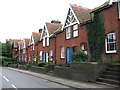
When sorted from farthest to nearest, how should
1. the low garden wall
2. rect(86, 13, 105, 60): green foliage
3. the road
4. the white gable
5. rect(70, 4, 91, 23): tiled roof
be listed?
the white gable
rect(70, 4, 91, 23): tiled roof
rect(86, 13, 105, 60): green foliage
the low garden wall
the road

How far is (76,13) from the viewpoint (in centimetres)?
1962

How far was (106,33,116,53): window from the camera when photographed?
1430 centimetres

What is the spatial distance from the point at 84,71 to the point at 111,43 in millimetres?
4566

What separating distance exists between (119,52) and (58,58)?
11689mm

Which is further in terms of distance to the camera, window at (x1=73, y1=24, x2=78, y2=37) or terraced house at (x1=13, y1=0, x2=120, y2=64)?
window at (x1=73, y1=24, x2=78, y2=37)

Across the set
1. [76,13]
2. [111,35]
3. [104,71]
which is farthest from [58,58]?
[104,71]

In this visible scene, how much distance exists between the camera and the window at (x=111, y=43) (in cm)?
1430

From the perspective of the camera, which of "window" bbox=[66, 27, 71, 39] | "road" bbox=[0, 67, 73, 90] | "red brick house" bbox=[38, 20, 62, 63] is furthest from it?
"red brick house" bbox=[38, 20, 62, 63]

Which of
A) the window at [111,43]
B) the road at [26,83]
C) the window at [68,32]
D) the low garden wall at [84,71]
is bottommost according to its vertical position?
the road at [26,83]

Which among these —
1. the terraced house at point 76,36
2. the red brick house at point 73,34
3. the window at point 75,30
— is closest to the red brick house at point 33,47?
the terraced house at point 76,36

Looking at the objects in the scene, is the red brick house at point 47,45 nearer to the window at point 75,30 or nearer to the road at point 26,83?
the window at point 75,30

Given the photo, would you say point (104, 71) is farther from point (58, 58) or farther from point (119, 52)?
point (58, 58)

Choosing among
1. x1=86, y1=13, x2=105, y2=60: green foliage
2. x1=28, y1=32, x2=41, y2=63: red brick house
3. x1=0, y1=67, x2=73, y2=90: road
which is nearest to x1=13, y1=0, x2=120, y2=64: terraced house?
x1=86, y1=13, x2=105, y2=60: green foliage

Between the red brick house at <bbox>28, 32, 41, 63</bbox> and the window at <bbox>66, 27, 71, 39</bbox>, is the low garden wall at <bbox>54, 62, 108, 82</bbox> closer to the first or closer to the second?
the window at <bbox>66, 27, 71, 39</bbox>
